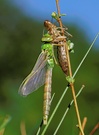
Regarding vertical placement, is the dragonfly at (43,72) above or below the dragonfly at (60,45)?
below

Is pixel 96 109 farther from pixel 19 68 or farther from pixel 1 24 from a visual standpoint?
pixel 1 24

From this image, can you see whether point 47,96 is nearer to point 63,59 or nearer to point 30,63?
point 63,59

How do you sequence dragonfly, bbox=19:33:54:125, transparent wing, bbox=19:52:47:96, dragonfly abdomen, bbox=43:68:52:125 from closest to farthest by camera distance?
1. dragonfly abdomen, bbox=43:68:52:125
2. dragonfly, bbox=19:33:54:125
3. transparent wing, bbox=19:52:47:96

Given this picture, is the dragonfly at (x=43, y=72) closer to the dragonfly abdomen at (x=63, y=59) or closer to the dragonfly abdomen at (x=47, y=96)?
the dragonfly abdomen at (x=47, y=96)

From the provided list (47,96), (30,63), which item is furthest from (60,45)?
(30,63)

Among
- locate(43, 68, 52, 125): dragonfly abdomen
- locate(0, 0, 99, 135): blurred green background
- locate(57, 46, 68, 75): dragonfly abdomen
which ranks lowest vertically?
locate(0, 0, 99, 135): blurred green background

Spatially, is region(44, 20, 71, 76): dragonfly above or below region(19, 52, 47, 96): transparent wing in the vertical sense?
above

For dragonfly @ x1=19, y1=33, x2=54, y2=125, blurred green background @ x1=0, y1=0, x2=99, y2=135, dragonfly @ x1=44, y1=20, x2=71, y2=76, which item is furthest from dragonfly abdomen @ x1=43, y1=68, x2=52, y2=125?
blurred green background @ x1=0, y1=0, x2=99, y2=135

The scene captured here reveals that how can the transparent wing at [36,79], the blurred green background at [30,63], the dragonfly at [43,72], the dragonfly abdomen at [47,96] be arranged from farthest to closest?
the blurred green background at [30,63]
the transparent wing at [36,79]
the dragonfly at [43,72]
the dragonfly abdomen at [47,96]

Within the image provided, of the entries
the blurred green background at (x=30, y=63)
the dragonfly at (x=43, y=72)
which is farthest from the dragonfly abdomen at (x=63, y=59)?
the blurred green background at (x=30, y=63)

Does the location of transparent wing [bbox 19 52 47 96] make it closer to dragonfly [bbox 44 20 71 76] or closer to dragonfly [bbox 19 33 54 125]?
dragonfly [bbox 19 33 54 125]

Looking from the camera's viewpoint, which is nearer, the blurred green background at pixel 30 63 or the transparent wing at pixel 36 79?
the transparent wing at pixel 36 79
